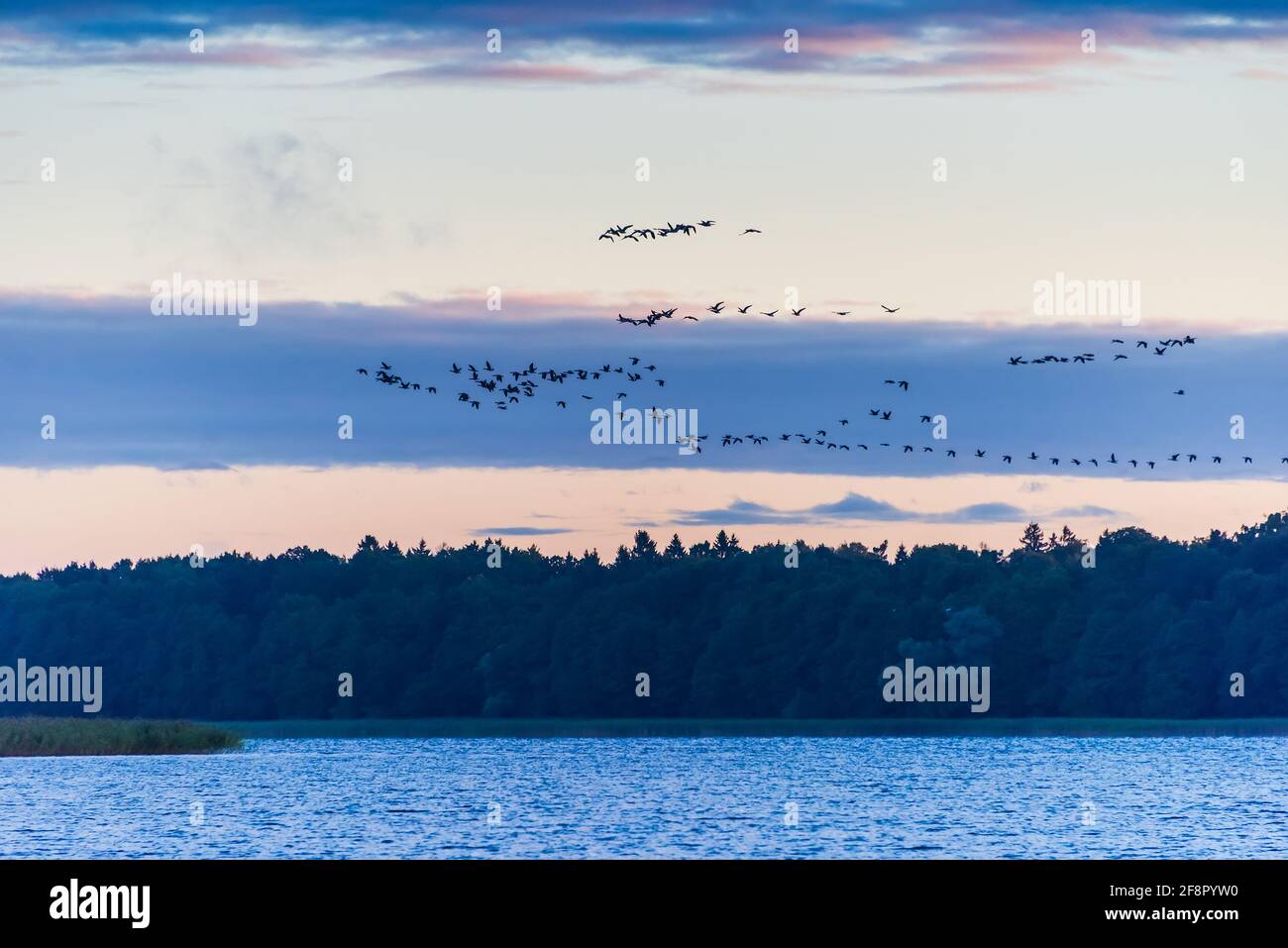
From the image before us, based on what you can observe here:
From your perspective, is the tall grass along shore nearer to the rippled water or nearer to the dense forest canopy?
the rippled water

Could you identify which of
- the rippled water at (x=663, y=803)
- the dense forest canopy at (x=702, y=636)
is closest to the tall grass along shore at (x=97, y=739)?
the rippled water at (x=663, y=803)

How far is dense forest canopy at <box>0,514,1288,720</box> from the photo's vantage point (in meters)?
145

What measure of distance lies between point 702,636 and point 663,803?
286 feet

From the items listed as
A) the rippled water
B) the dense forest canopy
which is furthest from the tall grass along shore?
the dense forest canopy

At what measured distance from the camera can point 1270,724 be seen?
13962 centimetres

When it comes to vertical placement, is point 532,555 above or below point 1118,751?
above

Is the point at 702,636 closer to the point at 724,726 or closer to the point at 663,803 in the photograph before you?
the point at 724,726

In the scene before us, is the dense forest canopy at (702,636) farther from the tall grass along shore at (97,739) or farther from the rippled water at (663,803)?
the tall grass along shore at (97,739)

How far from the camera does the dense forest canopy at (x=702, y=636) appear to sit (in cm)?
14500

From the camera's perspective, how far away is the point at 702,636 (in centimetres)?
16100

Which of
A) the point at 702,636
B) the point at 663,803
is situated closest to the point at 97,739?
the point at 663,803
